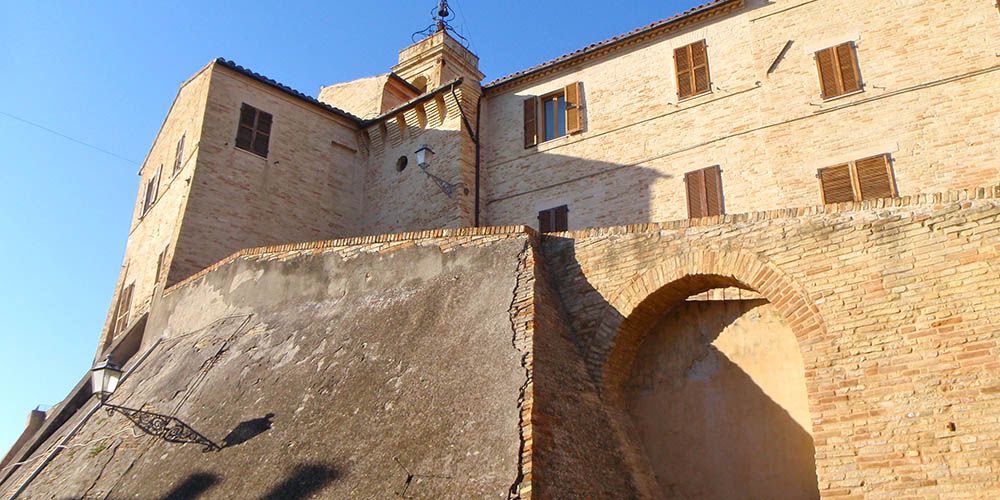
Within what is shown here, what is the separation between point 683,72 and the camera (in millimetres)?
15016

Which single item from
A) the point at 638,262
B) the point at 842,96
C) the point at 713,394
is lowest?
the point at 713,394

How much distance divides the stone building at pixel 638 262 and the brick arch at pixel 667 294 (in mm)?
29

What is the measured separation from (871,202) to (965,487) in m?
2.93

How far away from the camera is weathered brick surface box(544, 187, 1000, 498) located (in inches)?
268

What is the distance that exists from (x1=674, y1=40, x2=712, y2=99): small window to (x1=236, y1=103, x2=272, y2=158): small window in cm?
933

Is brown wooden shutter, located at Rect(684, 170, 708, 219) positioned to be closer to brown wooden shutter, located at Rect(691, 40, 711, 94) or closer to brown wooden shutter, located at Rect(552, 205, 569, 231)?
brown wooden shutter, located at Rect(691, 40, 711, 94)

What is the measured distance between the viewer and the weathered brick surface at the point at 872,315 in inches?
268

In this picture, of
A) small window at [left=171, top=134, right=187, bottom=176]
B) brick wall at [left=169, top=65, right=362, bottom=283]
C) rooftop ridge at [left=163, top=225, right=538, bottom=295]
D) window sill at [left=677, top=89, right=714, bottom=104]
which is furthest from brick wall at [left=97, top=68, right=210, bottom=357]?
window sill at [left=677, top=89, right=714, bottom=104]

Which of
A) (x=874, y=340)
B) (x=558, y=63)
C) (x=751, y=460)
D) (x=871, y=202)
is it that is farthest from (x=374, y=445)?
(x=558, y=63)

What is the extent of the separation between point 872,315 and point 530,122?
1034 cm

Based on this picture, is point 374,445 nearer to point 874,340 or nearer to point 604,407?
point 604,407

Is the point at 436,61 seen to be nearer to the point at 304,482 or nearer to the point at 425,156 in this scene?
the point at 425,156

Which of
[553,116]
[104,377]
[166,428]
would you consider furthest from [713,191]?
[104,377]

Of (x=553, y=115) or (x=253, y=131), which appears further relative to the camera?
(x=253, y=131)
